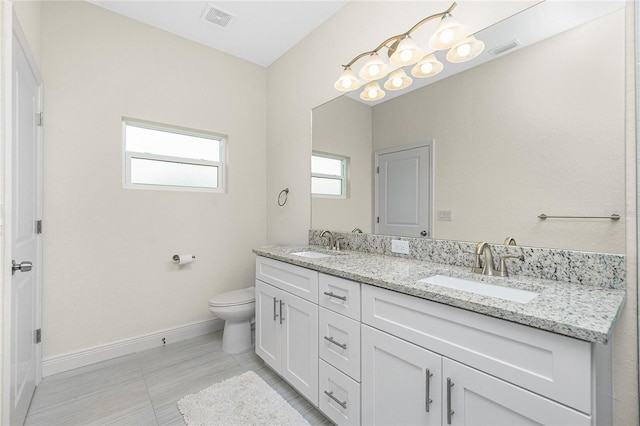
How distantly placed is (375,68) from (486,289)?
57.1 inches

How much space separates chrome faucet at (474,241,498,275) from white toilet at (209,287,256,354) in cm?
177

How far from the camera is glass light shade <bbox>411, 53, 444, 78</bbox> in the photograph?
158cm

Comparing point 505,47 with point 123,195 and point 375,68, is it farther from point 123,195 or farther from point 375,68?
point 123,195

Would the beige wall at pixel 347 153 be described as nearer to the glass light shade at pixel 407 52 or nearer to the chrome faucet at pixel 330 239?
the chrome faucet at pixel 330 239

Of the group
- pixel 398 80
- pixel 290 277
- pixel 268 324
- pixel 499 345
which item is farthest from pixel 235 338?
pixel 398 80

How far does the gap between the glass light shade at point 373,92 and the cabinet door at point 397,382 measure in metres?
1.50

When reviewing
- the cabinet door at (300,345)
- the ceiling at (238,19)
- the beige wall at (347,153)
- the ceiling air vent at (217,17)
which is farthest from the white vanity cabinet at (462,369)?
the ceiling air vent at (217,17)

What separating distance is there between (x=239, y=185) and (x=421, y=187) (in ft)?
6.30

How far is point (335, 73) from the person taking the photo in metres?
2.28

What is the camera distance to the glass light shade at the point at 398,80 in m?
1.74

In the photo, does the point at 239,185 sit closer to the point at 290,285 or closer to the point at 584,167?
the point at 290,285

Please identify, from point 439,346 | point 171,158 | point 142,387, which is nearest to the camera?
point 439,346

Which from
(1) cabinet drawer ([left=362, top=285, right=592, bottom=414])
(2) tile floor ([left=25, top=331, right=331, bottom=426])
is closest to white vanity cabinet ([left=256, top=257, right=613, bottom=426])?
(1) cabinet drawer ([left=362, top=285, right=592, bottom=414])

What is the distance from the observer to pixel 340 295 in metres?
1.40
